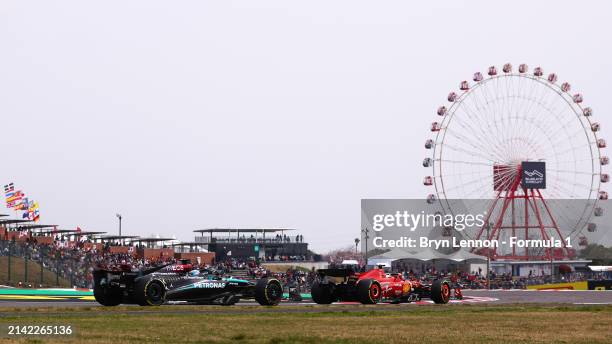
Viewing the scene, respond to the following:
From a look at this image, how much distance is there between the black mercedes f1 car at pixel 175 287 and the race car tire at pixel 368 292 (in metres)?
3.51

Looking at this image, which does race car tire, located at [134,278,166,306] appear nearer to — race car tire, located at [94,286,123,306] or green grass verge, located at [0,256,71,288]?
race car tire, located at [94,286,123,306]

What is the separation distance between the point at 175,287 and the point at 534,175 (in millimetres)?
71429

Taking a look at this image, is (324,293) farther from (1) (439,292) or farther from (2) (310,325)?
(2) (310,325)

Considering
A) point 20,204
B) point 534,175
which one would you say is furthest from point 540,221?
point 20,204

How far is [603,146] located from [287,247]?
4306cm

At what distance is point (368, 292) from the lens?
37156mm

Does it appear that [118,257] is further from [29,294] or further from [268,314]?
[268,314]

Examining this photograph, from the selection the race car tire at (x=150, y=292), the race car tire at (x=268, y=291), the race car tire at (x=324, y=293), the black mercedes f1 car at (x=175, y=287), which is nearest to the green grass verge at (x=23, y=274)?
the race car tire at (x=324, y=293)

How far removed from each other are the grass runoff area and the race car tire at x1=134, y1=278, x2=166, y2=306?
1.67 meters

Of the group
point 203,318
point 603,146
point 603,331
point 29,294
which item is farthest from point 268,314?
point 603,146

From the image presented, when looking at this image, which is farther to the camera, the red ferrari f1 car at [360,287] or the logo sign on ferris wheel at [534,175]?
the logo sign on ferris wheel at [534,175]

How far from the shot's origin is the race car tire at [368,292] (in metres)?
37.2

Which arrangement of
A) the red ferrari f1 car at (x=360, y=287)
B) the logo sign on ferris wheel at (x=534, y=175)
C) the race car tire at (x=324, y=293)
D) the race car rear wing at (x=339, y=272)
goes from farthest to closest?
the logo sign on ferris wheel at (x=534, y=175) → the race car tire at (x=324, y=293) → the race car rear wing at (x=339, y=272) → the red ferrari f1 car at (x=360, y=287)

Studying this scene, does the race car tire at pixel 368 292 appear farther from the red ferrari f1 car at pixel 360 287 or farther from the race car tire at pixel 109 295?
the race car tire at pixel 109 295
